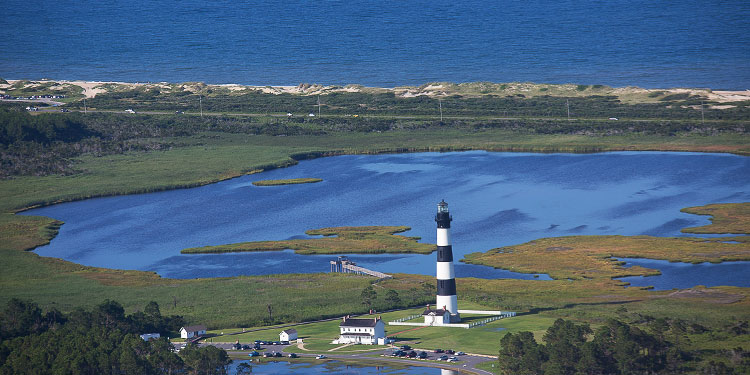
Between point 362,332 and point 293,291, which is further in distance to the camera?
point 293,291

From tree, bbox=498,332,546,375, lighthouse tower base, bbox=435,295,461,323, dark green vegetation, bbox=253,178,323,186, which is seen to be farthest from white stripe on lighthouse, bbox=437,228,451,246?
dark green vegetation, bbox=253,178,323,186

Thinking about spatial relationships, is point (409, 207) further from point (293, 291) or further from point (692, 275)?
point (692, 275)

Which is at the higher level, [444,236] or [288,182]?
[288,182]

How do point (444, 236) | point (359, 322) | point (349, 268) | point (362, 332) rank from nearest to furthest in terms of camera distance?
point (362, 332) → point (359, 322) → point (444, 236) → point (349, 268)

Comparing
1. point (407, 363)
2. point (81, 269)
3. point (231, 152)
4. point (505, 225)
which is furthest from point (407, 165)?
point (407, 363)

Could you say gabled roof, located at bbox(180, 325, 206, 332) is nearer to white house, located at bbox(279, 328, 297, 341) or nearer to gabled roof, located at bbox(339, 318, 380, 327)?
white house, located at bbox(279, 328, 297, 341)

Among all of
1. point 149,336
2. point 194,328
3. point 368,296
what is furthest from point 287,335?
point 368,296
